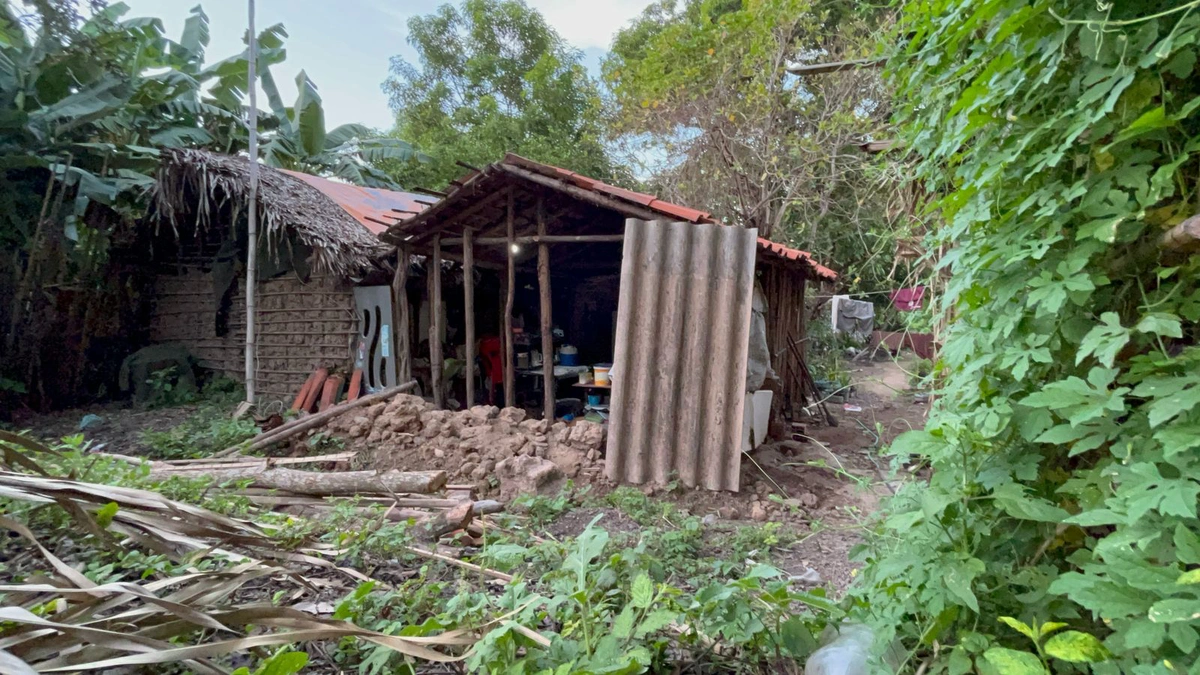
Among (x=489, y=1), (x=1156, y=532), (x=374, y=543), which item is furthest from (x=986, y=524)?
(x=489, y=1)

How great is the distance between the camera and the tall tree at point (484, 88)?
15.9m

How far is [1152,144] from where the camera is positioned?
1186mm

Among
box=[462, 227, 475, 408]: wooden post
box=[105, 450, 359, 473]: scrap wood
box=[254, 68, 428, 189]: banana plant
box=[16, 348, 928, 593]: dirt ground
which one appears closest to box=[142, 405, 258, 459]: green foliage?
box=[16, 348, 928, 593]: dirt ground

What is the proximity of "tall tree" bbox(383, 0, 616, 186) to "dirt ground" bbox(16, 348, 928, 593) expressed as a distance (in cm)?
1012

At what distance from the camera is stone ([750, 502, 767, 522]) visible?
4.39 m

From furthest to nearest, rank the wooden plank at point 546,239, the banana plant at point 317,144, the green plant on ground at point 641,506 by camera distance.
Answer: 1. the banana plant at point 317,144
2. the wooden plank at point 546,239
3. the green plant on ground at point 641,506

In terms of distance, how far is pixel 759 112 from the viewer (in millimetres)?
9219

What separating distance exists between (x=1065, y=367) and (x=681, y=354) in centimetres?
363

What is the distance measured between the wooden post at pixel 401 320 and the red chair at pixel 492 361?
1.35 m

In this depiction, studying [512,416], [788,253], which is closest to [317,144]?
[512,416]

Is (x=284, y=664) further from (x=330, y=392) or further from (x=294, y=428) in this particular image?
(x=330, y=392)

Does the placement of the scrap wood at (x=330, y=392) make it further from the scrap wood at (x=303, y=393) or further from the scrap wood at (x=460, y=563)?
the scrap wood at (x=460, y=563)

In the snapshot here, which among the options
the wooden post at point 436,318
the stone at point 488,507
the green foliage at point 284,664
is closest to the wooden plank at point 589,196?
the wooden post at point 436,318

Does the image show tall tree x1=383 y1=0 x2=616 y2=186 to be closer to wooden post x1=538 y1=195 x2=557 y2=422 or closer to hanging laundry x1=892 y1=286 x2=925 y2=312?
wooden post x1=538 y1=195 x2=557 y2=422
